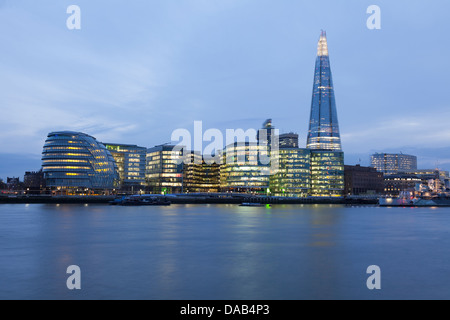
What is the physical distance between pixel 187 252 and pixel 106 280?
12.3 m

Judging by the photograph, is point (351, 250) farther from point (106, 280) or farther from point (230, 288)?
point (106, 280)

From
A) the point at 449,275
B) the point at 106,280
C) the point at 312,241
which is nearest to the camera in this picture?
the point at 106,280

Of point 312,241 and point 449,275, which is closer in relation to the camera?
point 449,275

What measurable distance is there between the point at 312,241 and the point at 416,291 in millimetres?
22084

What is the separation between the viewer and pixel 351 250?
37062 millimetres

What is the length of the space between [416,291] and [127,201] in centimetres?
15352

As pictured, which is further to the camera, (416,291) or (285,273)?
(285,273)

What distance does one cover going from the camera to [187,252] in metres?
35.4
